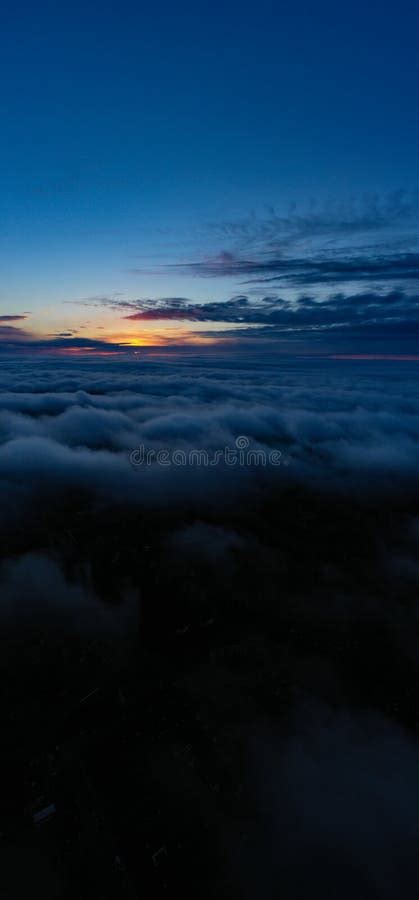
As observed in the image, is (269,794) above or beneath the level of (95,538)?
above

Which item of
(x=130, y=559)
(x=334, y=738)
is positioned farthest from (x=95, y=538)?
(x=334, y=738)

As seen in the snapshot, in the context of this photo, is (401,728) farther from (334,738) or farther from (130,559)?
(130,559)

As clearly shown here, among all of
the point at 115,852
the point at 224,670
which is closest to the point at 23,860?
the point at 115,852

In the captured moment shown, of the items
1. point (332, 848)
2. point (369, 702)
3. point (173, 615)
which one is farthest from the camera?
point (173, 615)

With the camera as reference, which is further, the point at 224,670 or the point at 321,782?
the point at 224,670

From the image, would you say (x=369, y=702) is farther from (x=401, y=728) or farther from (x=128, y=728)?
(x=128, y=728)

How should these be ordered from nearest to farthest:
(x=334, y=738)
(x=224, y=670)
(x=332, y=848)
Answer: (x=332, y=848) → (x=334, y=738) → (x=224, y=670)

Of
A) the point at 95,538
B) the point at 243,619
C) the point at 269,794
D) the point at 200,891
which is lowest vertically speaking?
the point at 95,538

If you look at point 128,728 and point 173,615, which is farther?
point 173,615

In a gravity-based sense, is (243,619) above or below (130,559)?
above
